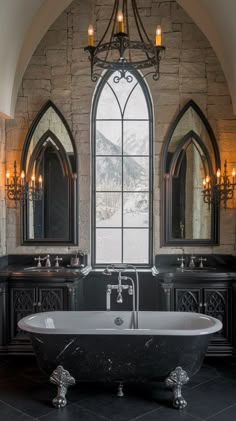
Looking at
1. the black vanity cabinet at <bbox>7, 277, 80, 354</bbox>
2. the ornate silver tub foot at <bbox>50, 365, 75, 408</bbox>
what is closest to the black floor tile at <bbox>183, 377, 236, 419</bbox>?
the ornate silver tub foot at <bbox>50, 365, 75, 408</bbox>

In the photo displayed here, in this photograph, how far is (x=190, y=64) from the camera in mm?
5133

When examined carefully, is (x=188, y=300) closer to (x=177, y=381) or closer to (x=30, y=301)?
(x=177, y=381)

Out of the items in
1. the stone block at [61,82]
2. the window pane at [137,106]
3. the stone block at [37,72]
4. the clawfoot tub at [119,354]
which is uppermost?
the stone block at [37,72]

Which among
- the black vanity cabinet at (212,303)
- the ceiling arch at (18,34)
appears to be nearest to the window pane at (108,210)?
the black vanity cabinet at (212,303)

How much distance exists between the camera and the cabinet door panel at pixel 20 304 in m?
4.70

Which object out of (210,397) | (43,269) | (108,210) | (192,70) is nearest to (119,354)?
(210,397)

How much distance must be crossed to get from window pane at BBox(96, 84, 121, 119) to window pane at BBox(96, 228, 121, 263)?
1.34m

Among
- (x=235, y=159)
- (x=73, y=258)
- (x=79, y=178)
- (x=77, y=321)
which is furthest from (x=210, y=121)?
(x=77, y=321)

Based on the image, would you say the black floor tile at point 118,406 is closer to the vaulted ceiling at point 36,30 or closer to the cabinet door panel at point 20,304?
Result: the cabinet door panel at point 20,304

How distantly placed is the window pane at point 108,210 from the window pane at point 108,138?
1.69 feet

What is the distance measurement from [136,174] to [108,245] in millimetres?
896

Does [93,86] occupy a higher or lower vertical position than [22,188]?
higher

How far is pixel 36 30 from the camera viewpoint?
4930 millimetres

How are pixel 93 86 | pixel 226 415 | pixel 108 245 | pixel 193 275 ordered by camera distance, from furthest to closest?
pixel 108 245 → pixel 93 86 → pixel 193 275 → pixel 226 415
